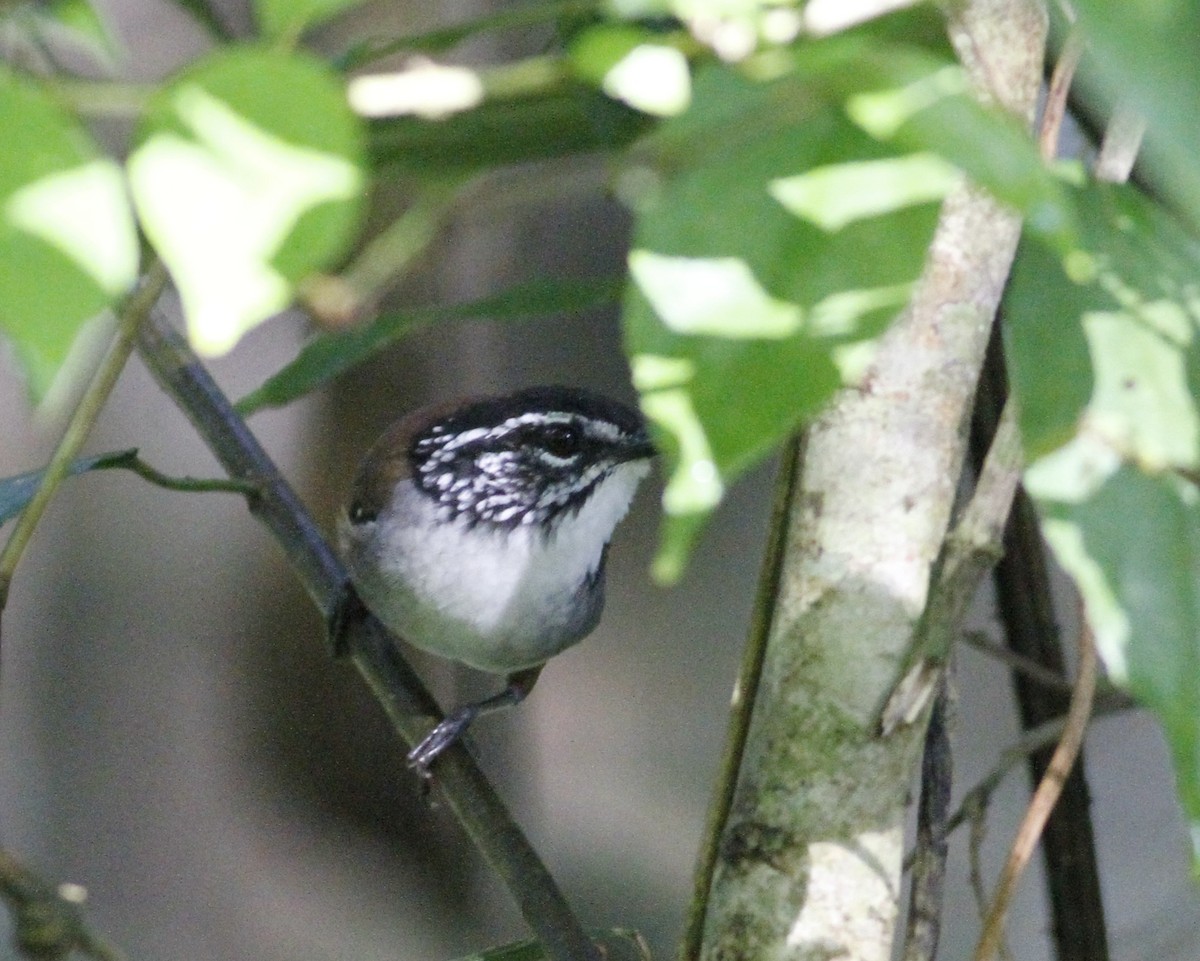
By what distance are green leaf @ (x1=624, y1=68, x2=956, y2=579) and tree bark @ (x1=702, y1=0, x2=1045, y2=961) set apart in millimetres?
503

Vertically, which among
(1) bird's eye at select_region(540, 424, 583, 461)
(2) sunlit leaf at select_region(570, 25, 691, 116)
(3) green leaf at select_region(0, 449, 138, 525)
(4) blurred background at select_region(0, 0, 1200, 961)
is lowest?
(4) blurred background at select_region(0, 0, 1200, 961)

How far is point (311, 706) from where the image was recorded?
9.39ft

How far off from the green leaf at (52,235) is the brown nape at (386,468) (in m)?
1.41

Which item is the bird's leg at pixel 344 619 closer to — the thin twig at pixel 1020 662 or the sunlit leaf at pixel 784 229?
the thin twig at pixel 1020 662

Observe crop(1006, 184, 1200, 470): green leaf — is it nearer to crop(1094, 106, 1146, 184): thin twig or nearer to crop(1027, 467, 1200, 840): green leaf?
crop(1027, 467, 1200, 840): green leaf

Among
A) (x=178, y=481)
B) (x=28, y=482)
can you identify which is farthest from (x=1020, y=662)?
(x=28, y=482)

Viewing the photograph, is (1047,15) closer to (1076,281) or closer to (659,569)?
(1076,281)

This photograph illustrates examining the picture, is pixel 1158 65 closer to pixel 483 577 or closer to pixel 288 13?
pixel 288 13

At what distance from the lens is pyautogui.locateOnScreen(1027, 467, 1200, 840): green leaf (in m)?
0.51

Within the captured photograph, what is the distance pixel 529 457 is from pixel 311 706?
134 cm

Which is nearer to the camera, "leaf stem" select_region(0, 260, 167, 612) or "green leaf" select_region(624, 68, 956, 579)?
"green leaf" select_region(624, 68, 956, 579)

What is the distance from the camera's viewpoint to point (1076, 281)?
0.55 metres

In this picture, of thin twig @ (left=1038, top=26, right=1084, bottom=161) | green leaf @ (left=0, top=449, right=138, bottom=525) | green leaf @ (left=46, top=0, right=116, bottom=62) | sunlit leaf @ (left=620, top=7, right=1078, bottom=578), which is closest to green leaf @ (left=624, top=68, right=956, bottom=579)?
sunlit leaf @ (left=620, top=7, right=1078, bottom=578)

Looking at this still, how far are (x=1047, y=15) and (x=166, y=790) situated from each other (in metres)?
2.49
